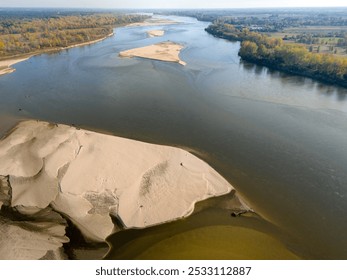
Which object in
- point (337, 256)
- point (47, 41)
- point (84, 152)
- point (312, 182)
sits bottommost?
point (337, 256)

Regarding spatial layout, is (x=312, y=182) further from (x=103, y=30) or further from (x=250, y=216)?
(x=103, y=30)

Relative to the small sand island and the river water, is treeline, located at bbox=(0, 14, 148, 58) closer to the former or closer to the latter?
the river water

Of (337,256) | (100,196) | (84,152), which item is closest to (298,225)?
(337,256)

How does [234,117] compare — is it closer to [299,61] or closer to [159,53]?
[299,61]

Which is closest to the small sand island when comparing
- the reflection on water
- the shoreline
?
the shoreline

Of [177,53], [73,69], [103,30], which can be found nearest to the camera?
[73,69]

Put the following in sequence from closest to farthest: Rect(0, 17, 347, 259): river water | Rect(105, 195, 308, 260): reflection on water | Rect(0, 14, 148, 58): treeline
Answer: Rect(105, 195, 308, 260): reflection on water → Rect(0, 17, 347, 259): river water → Rect(0, 14, 148, 58): treeline

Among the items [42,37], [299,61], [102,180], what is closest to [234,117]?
[102,180]
